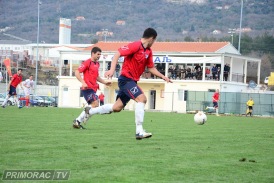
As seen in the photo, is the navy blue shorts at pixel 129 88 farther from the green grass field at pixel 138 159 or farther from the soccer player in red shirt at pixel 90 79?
the soccer player in red shirt at pixel 90 79

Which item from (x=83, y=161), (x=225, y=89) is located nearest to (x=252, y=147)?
(x=83, y=161)

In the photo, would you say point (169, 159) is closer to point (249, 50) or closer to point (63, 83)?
point (63, 83)

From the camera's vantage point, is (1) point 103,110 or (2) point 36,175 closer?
(2) point 36,175

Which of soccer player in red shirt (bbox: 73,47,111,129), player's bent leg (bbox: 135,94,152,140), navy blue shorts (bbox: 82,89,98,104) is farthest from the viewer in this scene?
navy blue shorts (bbox: 82,89,98,104)

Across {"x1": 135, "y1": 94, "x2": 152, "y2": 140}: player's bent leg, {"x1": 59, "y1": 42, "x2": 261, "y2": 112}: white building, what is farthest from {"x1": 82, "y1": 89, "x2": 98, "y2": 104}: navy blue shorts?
{"x1": 59, "y1": 42, "x2": 261, "y2": 112}: white building

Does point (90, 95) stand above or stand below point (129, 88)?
below

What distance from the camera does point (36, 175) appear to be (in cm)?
654

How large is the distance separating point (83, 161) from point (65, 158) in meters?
0.33

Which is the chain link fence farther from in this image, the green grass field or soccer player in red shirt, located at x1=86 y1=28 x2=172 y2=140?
the green grass field

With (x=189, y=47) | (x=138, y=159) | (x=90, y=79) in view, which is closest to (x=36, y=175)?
(x=138, y=159)

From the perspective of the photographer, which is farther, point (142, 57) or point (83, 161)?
point (142, 57)

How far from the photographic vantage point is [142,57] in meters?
12.0

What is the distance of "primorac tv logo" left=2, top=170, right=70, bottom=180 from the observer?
6.41 metres

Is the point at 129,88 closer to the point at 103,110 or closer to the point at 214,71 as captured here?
the point at 103,110
